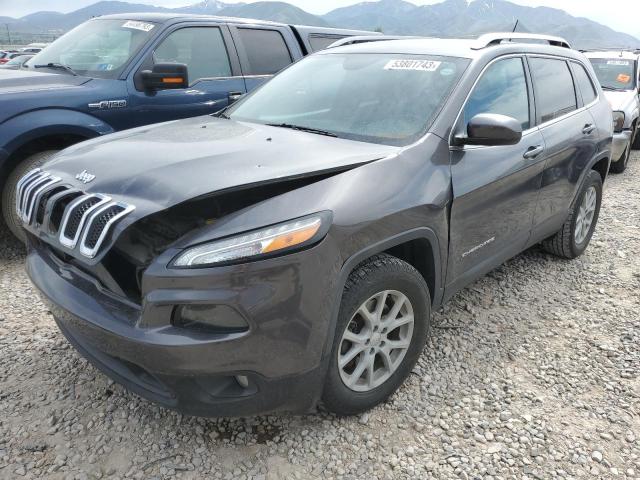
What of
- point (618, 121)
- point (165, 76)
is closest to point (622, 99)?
point (618, 121)

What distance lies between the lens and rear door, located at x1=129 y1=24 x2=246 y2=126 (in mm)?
4465

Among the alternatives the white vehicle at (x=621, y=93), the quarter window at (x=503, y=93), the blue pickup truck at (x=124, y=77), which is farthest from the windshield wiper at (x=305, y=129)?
the white vehicle at (x=621, y=93)

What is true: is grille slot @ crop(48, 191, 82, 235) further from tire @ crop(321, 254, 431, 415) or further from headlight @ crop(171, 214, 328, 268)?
tire @ crop(321, 254, 431, 415)

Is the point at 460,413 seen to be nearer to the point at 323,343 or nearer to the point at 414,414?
the point at 414,414

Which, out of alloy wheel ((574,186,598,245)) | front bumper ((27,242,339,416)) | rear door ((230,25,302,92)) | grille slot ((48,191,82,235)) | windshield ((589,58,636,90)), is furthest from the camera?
windshield ((589,58,636,90))

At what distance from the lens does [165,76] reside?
429 cm

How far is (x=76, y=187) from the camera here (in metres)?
2.12

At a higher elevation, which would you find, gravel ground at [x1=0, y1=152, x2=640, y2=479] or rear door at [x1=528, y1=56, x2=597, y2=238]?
rear door at [x1=528, y1=56, x2=597, y2=238]

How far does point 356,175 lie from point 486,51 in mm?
1436

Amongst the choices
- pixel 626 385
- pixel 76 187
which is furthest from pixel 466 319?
pixel 76 187

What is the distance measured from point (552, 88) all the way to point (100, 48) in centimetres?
389

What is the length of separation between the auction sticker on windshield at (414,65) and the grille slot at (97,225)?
72.1 inches

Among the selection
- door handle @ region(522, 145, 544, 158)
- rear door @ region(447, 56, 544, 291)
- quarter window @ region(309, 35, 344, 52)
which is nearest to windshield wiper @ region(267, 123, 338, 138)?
rear door @ region(447, 56, 544, 291)

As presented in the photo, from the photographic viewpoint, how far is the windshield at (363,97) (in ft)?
8.69
